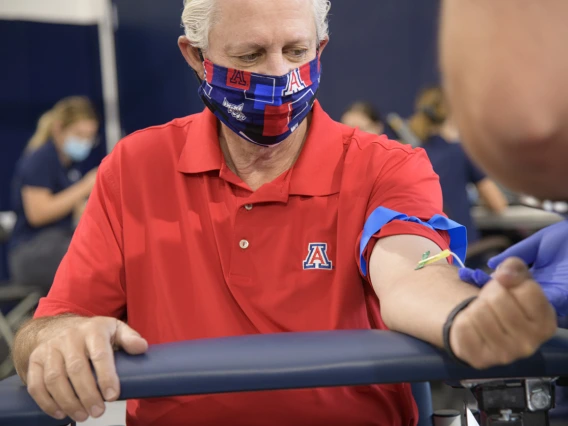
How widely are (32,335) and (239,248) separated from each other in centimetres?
43

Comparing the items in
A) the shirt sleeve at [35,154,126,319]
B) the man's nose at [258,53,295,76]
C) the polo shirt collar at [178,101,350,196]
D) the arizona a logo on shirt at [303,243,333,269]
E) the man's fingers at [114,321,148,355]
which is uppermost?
the man's nose at [258,53,295,76]

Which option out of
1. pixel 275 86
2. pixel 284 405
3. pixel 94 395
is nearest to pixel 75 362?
pixel 94 395

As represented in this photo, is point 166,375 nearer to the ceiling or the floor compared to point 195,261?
nearer to the ceiling

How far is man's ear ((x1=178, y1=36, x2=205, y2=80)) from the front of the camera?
1803 millimetres

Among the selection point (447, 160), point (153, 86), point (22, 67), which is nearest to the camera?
point (447, 160)

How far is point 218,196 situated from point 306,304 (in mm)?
306

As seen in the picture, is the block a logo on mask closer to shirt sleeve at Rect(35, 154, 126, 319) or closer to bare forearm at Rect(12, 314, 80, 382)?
shirt sleeve at Rect(35, 154, 126, 319)

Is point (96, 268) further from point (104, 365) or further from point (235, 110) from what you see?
point (104, 365)

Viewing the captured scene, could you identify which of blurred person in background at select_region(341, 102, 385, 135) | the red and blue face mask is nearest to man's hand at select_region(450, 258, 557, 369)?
the red and blue face mask

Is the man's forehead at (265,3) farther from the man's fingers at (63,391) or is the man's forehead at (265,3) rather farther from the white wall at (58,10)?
the white wall at (58,10)

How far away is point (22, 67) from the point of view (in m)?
7.43

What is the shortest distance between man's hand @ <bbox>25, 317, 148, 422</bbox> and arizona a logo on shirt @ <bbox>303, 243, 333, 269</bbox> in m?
0.54

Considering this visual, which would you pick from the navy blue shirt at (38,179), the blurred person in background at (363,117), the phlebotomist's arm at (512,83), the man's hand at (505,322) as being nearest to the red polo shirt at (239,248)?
the man's hand at (505,322)

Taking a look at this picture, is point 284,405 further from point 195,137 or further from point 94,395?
point 195,137
